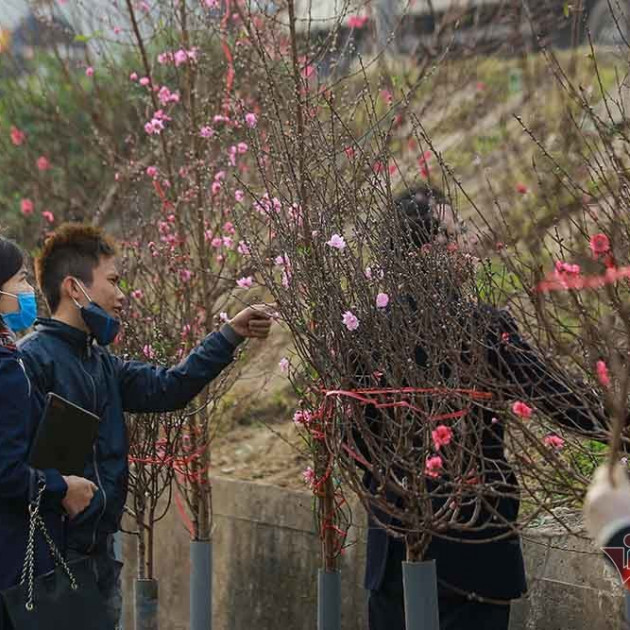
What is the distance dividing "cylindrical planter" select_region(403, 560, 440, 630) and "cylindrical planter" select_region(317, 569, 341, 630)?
Result: 1.03m

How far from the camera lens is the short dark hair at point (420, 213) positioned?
4.71m

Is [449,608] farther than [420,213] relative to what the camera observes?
Yes

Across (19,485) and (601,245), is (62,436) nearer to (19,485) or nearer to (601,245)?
(19,485)

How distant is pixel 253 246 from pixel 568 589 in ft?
6.51

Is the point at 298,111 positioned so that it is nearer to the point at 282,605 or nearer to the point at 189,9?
the point at 189,9

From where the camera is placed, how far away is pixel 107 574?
4.98 metres

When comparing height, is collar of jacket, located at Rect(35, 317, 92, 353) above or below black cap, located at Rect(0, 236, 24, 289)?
below

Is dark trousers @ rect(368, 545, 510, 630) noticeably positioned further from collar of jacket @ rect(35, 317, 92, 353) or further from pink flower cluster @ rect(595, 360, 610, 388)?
pink flower cluster @ rect(595, 360, 610, 388)

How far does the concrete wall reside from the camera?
604 centimetres

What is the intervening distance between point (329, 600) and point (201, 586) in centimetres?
86

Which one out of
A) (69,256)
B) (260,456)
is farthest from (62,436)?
(260,456)

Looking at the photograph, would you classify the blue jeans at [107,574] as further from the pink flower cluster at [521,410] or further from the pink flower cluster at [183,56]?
the pink flower cluster at [183,56]

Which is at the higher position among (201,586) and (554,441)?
(554,441)

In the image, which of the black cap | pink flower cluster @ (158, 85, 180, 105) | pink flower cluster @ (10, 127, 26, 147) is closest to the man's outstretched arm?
the black cap
